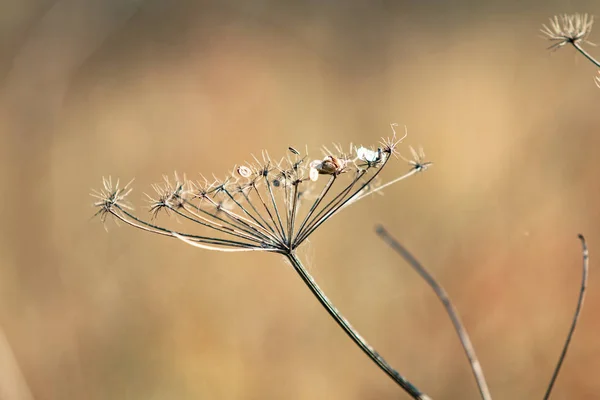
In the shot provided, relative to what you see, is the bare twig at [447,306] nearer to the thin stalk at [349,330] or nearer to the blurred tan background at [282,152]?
the thin stalk at [349,330]

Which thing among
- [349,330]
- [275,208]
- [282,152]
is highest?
[282,152]

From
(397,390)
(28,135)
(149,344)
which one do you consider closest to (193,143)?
(28,135)

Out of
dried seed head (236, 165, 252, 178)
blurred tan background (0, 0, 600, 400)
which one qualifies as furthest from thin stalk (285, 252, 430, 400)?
blurred tan background (0, 0, 600, 400)

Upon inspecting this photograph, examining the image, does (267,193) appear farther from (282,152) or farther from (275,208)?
(282,152)

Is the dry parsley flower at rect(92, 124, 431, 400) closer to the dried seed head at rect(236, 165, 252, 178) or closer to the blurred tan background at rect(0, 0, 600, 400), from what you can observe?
the dried seed head at rect(236, 165, 252, 178)

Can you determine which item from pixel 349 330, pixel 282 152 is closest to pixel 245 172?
pixel 349 330

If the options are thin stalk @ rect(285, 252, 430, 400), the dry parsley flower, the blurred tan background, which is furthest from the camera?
the blurred tan background

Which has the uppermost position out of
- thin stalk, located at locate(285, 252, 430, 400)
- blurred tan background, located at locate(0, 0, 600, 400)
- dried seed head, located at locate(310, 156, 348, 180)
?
blurred tan background, located at locate(0, 0, 600, 400)

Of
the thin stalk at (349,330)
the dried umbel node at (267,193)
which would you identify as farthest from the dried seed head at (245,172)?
the thin stalk at (349,330)

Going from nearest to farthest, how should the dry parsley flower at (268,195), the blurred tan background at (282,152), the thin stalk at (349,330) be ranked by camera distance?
the thin stalk at (349,330), the dry parsley flower at (268,195), the blurred tan background at (282,152)
